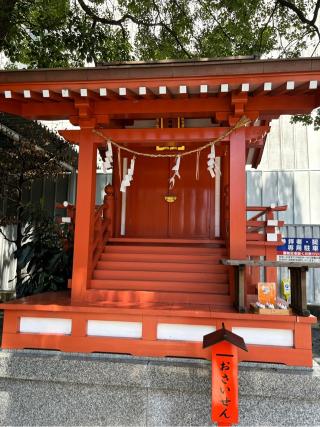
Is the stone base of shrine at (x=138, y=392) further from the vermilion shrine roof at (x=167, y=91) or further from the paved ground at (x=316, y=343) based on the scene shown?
the vermilion shrine roof at (x=167, y=91)

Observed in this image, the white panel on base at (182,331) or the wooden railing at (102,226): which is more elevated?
the wooden railing at (102,226)

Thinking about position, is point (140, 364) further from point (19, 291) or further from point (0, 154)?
point (0, 154)

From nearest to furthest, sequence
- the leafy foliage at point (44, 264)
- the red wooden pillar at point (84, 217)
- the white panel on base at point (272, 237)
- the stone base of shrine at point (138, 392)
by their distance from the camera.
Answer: the stone base of shrine at point (138, 392)
the red wooden pillar at point (84, 217)
the white panel on base at point (272, 237)
the leafy foliage at point (44, 264)

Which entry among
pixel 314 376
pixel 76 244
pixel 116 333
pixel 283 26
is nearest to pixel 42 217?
pixel 76 244

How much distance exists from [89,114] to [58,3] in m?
4.69

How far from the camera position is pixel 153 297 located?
4.89 metres

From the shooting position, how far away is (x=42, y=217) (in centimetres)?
789

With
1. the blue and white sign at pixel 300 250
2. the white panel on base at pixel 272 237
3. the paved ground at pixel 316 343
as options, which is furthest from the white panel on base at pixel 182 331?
the blue and white sign at pixel 300 250

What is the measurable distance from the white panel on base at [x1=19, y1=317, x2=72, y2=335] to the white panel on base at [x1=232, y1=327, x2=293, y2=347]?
7.04ft

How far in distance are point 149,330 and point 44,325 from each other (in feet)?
4.59

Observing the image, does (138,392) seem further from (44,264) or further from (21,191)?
(21,191)

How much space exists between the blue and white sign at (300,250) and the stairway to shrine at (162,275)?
14.0 feet

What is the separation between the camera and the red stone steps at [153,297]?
4836 millimetres

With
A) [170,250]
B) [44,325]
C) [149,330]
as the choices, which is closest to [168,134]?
[170,250]
